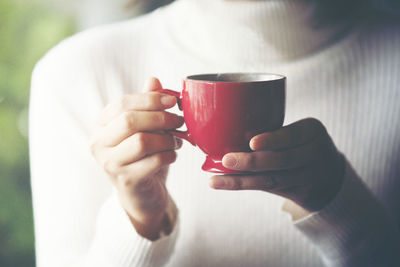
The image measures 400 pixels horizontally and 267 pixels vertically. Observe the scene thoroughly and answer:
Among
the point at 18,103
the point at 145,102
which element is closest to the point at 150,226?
the point at 145,102

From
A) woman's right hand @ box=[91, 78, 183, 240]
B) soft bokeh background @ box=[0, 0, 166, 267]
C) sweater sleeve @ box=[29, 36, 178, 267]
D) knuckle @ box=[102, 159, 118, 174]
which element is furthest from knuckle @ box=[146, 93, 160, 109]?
soft bokeh background @ box=[0, 0, 166, 267]

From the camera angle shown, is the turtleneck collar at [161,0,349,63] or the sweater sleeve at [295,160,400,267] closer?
the sweater sleeve at [295,160,400,267]

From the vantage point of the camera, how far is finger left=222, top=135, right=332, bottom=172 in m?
0.54

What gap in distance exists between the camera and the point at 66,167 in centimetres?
87

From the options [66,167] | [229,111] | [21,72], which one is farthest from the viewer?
[21,72]

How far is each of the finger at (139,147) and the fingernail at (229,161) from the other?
10 centimetres

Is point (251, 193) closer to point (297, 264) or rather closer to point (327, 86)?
point (297, 264)

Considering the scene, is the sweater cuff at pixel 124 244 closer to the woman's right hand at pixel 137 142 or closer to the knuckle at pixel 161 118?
the woman's right hand at pixel 137 142

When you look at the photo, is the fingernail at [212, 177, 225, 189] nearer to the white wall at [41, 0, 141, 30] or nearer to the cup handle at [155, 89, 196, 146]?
the cup handle at [155, 89, 196, 146]

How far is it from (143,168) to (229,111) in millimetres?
173

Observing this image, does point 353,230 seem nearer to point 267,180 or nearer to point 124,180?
point 267,180

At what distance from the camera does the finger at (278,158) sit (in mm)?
539

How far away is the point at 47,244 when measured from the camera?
87cm

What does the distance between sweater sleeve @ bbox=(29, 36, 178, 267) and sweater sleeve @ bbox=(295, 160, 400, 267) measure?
0.48 m
